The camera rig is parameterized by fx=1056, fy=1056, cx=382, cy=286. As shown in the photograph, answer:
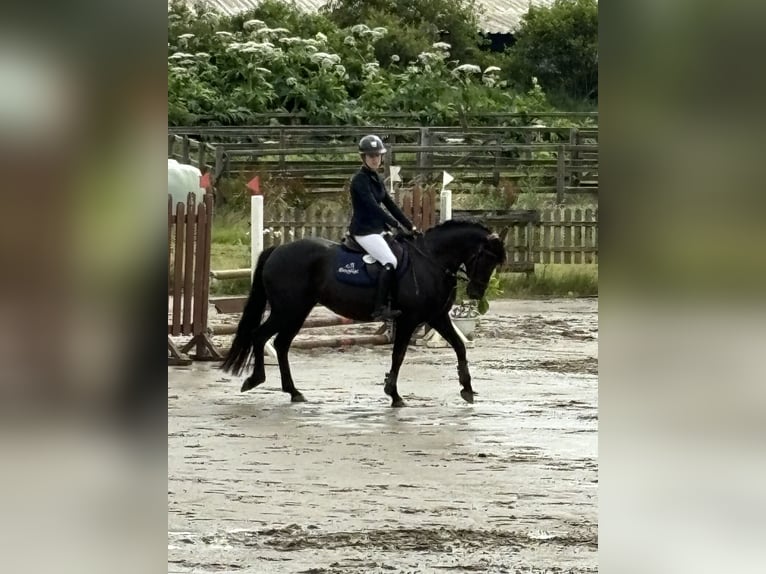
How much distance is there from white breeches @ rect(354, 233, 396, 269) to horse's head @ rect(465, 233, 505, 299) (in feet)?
1.77

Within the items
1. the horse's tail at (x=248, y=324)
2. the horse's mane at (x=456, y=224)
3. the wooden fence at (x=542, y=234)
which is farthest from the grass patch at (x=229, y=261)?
the horse's mane at (x=456, y=224)

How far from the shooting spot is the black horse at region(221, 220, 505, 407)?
7230 mm

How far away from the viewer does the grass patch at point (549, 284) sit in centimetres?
1279

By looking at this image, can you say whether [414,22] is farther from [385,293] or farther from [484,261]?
[385,293]

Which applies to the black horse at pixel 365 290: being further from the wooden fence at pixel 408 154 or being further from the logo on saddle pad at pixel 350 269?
the wooden fence at pixel 408 154

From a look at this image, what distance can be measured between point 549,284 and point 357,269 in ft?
19.7

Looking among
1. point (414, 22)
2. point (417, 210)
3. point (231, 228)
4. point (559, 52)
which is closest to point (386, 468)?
point (417, 210)

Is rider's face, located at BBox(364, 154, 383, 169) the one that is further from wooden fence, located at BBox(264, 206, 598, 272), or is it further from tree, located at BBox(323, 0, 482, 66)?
tree, located at BBox(323, 0, 482, 66)

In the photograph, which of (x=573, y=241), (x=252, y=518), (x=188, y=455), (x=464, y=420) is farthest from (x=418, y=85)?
(x=252, y=518)

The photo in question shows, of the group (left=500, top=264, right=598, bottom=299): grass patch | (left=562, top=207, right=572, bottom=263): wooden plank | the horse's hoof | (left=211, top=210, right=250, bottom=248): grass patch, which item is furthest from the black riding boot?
(left=562, top=207, right=572, bottom=263): wooden plank
